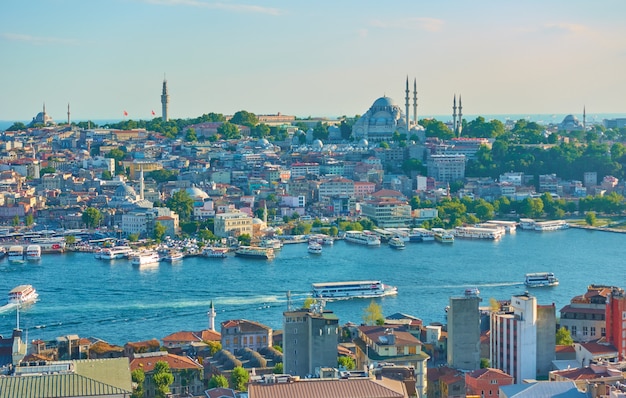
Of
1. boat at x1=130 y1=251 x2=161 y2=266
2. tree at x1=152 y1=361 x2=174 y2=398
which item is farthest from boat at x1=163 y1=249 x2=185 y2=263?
tree at x1=152 y1=361 x2=174 y2=398

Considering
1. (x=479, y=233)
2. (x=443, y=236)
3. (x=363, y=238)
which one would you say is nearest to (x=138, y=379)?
(x=363, y=238)

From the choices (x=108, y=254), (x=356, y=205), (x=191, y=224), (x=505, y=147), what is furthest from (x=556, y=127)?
(x=108, y=254)

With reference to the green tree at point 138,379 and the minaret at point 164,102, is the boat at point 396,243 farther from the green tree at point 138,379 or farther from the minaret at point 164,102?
the minaret at point 164,102

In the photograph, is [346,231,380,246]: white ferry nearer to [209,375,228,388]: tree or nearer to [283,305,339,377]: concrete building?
[209,375,228,388]: tree

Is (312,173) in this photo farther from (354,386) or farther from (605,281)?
(354,386)

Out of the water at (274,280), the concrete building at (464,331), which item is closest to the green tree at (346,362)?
the concrete building at (464,331)

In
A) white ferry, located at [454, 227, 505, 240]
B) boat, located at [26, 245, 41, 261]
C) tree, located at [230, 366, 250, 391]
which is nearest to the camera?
tree, located at [230, 366, 250, 391]
